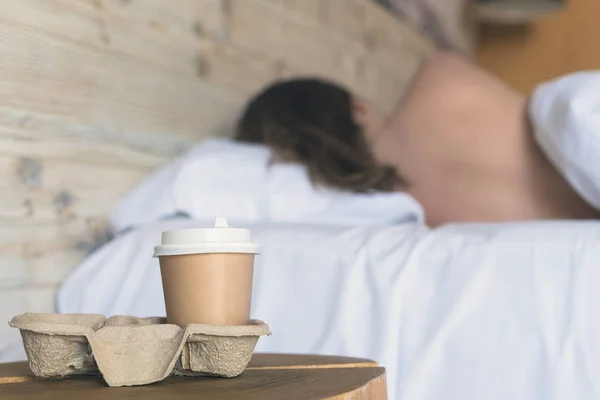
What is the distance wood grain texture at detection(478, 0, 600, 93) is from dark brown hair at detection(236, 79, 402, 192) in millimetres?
1490

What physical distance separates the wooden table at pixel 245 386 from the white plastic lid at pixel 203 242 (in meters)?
0.10

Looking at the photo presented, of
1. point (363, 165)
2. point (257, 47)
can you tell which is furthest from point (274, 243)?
point (257, 47)

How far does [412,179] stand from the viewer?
5.30 ft

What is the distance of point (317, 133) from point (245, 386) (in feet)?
2.98

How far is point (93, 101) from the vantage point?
3.92 ft

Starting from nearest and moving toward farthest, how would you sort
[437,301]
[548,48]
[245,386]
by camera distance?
[245,386], [437,301], [548,48]

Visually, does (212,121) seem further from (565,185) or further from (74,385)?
(74,385)

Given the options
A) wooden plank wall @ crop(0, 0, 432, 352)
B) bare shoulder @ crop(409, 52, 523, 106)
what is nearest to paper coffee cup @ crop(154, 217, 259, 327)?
wooden plank wall @ crop(0, 0, 432, 352)

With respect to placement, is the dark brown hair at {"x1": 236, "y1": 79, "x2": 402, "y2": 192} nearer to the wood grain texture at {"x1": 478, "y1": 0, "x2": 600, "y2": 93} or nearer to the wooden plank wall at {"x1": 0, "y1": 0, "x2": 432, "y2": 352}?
the wooden plank wall at {"x1": 0, "y1": 0, "x2": 432, "y2": 352}

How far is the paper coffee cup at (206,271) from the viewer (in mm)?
605

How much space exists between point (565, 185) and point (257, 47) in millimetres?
715

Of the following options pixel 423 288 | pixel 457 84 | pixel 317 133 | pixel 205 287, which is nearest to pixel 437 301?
pixel 423 288

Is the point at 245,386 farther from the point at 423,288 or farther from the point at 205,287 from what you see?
the point at 423,288

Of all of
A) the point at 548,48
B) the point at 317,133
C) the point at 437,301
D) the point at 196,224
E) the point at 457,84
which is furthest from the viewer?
the point at 548,48
